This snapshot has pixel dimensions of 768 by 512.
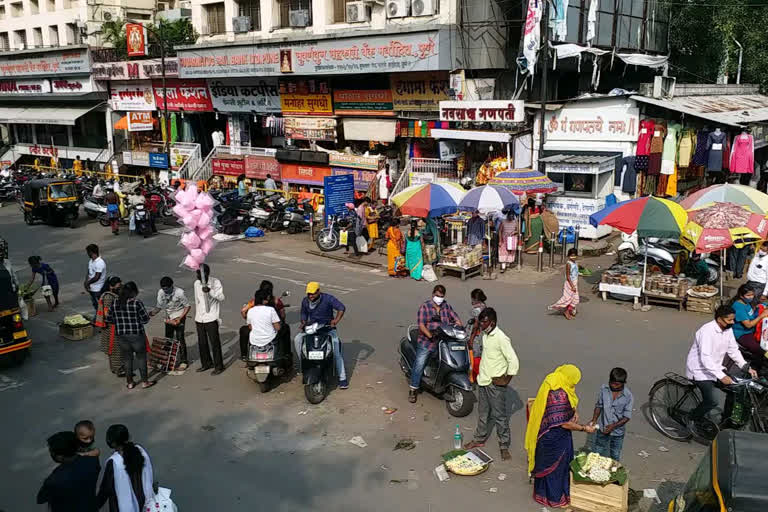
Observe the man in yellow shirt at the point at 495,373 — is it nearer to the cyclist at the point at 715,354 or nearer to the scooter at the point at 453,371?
the scooter at the point at 453,371

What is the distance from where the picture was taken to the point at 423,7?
2127 cm

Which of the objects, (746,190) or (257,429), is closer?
(257,429)

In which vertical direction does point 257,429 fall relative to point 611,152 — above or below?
below

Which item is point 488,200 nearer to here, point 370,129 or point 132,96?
point 370,129

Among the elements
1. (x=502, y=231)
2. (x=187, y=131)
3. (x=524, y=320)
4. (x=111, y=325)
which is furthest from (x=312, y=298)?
(x=187, y=131)

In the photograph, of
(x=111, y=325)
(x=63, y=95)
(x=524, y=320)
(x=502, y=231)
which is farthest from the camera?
(x=63, y=95)

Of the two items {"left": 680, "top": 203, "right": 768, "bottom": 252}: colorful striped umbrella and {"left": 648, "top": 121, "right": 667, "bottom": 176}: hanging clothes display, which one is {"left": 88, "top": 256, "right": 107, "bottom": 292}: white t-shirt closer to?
{"left": 680, "top": 203, "right": 768, "bottom": 252}: colorful striped umbrella

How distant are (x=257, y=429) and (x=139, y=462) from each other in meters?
2.96

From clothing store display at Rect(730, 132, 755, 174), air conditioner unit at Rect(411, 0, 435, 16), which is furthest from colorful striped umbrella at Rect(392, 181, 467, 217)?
clothing store display at Rect(730, 132, 755, 174)

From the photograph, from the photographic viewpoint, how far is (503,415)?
718cm

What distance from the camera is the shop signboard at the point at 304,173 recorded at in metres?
25.7

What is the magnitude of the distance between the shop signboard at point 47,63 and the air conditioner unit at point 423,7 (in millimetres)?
20677

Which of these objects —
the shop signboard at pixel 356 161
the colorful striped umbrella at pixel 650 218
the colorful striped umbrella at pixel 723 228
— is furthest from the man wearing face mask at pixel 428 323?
the shop signboard at pixel 356 161

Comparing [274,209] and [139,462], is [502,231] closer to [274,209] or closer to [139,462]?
[274,209]
